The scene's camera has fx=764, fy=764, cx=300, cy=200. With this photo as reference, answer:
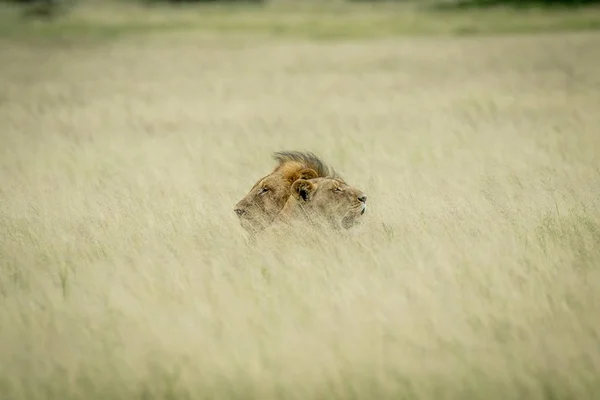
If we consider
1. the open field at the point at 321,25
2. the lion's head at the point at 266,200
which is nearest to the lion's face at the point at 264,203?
the lion's head at the point at 266,200

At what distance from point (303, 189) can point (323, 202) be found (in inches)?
8.8

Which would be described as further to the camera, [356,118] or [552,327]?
[356,118]

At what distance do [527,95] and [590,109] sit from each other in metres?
2.50

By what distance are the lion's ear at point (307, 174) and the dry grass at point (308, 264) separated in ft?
2.22

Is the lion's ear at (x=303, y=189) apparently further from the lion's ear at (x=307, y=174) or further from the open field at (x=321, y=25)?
the open field at (x=321, y=25)

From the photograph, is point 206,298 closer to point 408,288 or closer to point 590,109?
point 408,288

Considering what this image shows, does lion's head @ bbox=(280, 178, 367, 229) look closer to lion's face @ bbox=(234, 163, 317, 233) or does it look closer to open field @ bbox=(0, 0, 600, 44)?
lion's face @ bbox=(234, 163, 317, 233)

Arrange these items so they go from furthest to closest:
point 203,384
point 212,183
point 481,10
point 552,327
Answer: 1. point 481,10
2. point 212,183
3. point 552,327
4. point 203,384

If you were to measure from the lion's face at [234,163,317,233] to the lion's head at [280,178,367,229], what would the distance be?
11cm

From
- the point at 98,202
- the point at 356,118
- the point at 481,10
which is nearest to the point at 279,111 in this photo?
the point at 356,118

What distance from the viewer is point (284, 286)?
5.64m

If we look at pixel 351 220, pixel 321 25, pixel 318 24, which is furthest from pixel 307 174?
pixel 318 24

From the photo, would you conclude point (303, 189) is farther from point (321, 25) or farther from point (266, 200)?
point (321, 25)

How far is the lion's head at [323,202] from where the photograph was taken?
6.57m
